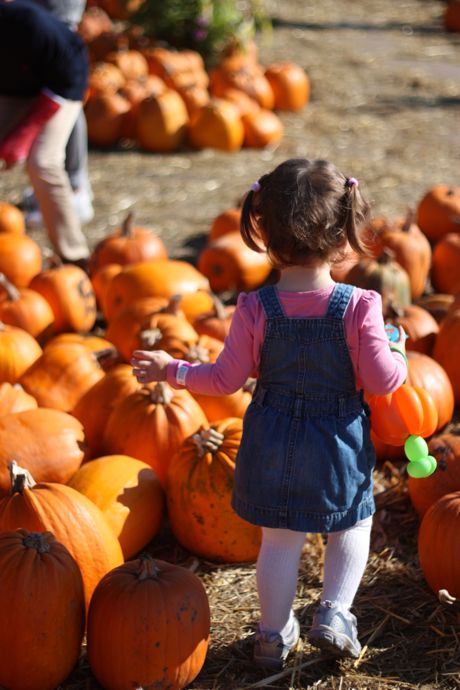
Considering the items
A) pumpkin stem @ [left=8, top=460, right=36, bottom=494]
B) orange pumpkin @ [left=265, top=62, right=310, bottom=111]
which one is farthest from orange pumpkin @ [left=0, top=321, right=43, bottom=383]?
orange pumpkin @ [left=265, top=62, right=310, bottom=111]

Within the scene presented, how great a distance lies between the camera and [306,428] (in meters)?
2.98

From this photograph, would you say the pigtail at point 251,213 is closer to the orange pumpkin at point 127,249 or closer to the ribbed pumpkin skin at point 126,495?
the ribbed pumpkin skin at point 126,495

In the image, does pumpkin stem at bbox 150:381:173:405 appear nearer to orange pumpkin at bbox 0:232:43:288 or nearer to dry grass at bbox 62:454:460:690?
dry grass at bbox 62:454:460:690

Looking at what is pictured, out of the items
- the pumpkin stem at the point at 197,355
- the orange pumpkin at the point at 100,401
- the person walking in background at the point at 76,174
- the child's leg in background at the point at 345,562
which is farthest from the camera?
the person walking in background at the point at 76,174

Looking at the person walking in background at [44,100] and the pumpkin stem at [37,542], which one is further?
the person walking in background at [44,100]

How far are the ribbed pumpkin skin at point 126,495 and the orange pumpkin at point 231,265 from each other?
249cm

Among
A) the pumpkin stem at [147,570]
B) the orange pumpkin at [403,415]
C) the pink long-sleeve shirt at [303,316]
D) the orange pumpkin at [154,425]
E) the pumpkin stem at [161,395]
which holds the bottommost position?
the orange pumpkin at [154,425]

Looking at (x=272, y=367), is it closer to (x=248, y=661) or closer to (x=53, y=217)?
(x=248, y=661)

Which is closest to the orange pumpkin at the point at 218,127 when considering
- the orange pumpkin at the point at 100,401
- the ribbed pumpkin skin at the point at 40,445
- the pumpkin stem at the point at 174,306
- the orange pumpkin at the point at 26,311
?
the orange pumpkin at the point at 26,311

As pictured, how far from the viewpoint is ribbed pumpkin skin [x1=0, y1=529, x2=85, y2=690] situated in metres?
2.96

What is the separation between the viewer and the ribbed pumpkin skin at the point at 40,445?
380cm

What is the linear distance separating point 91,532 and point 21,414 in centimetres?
80

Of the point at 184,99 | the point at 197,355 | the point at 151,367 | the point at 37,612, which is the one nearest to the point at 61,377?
the point at 197,355

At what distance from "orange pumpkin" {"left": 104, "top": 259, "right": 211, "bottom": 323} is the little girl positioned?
2372 mm
